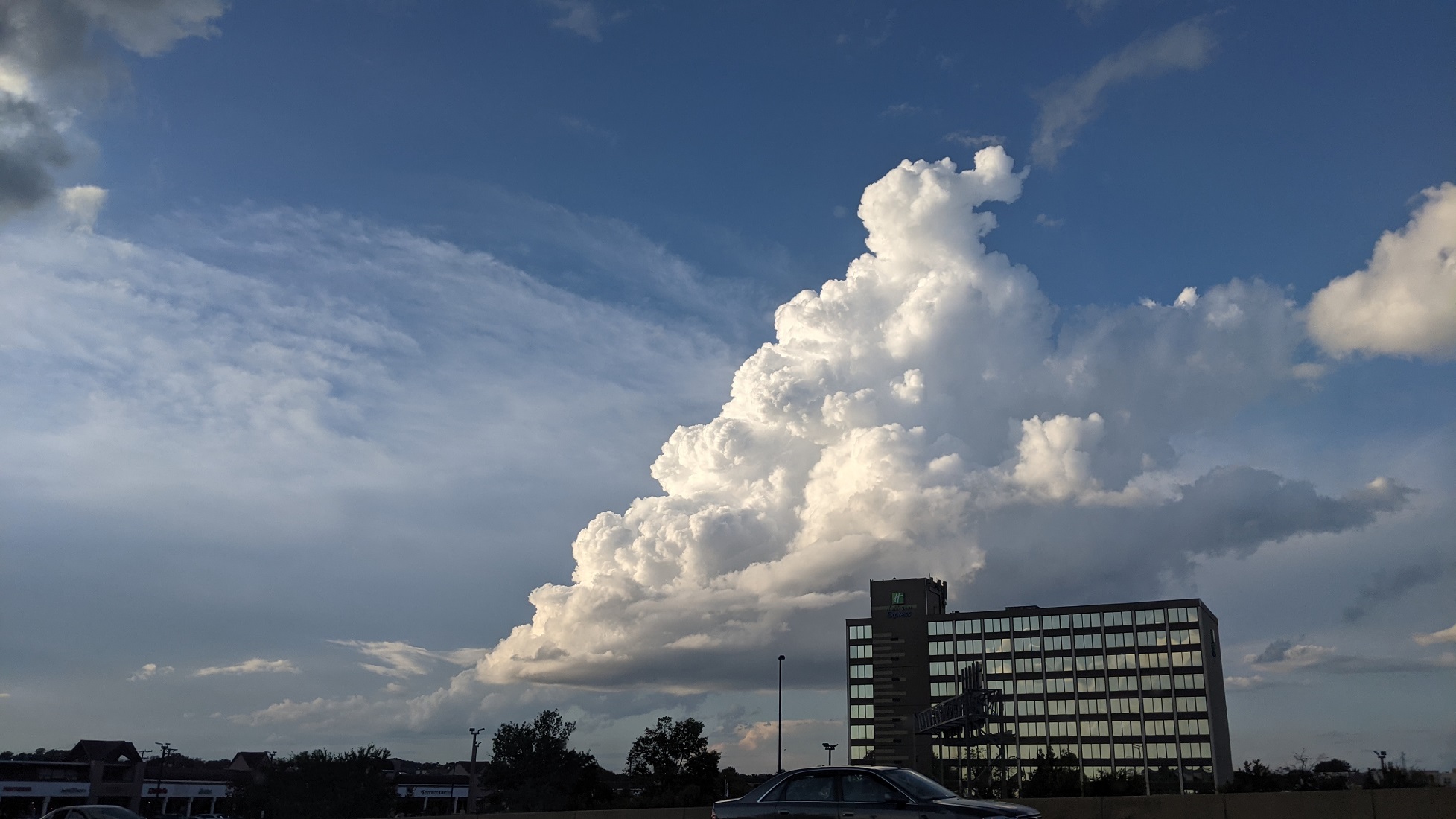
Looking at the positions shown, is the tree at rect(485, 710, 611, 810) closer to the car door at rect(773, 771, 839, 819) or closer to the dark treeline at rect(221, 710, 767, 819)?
the dark treeline at rect(221, 710, 767, 819)

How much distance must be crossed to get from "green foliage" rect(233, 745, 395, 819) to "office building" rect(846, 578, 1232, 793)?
7093 centimetres

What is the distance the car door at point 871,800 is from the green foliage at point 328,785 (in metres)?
85.7

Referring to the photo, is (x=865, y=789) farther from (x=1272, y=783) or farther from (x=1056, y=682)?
(x=1056, y=682)

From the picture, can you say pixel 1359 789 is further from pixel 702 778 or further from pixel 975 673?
pixel 702 778

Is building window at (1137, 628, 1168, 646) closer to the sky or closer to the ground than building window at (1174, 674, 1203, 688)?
closer to the sky

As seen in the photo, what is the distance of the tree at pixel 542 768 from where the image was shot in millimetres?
113875

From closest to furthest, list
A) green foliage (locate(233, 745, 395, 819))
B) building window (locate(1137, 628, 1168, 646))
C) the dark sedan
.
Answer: the dark sedan → green foliage (locate(233, 745, 395, 819)) → building window (locate(1137, 628, 1168, 646))

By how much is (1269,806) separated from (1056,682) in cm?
13922

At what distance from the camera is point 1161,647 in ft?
468

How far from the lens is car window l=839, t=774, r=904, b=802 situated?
13.5 m

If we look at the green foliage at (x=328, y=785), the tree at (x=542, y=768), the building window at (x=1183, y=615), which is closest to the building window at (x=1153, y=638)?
the building window at (x=1183, y=615)

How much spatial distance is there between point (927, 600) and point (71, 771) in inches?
4663

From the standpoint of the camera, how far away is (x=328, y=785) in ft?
300

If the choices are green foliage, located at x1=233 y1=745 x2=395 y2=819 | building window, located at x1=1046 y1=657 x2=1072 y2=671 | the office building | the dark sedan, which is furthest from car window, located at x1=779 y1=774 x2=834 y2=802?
building window, located at x1=1046 y1=657 x2=1072 y2=671
